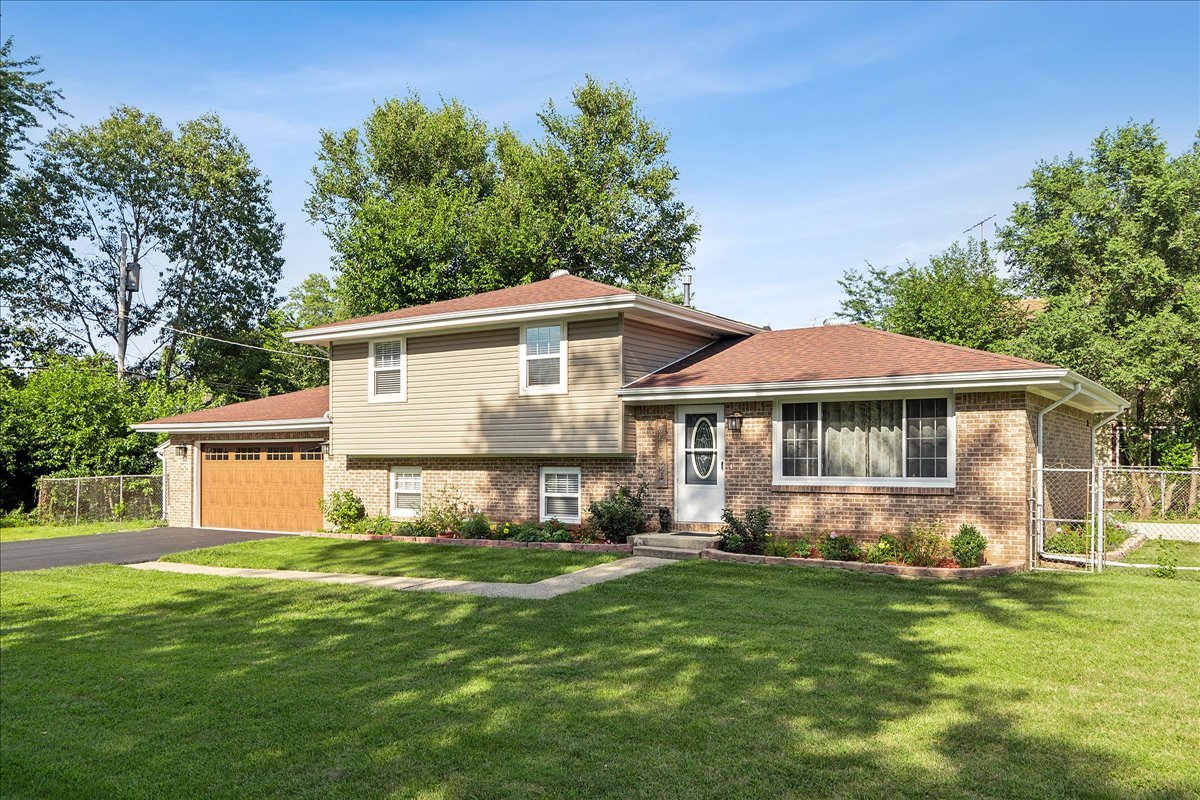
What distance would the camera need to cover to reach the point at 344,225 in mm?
38250

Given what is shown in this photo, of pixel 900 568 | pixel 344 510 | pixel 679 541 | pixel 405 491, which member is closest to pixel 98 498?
pixel 344 510

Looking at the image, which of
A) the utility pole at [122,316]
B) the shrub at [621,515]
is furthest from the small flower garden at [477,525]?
the utility pole at [122,316]

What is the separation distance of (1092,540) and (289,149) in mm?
22740

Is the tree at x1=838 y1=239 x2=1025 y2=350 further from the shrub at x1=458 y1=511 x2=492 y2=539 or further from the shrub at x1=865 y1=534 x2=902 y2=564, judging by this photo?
the shrub at x1=458 y1=511 x2=492 y2=539

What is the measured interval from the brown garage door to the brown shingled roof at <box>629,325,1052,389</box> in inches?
379

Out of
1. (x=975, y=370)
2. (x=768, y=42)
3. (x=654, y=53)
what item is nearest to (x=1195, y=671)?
(x=975, y=370)

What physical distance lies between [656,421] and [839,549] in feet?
14.1

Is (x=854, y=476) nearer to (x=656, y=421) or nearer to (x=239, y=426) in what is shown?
(x=656, y=421)

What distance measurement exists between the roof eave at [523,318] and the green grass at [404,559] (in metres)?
4.48

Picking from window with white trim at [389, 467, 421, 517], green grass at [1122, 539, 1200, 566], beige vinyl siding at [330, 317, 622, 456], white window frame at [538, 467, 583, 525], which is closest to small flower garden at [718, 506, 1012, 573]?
beige vinyl siding at [330, 317, 622, 456]

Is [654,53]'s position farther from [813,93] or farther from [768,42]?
[813,93]

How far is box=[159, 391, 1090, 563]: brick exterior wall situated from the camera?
12.9 meters

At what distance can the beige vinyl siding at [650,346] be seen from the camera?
16453 millimetres

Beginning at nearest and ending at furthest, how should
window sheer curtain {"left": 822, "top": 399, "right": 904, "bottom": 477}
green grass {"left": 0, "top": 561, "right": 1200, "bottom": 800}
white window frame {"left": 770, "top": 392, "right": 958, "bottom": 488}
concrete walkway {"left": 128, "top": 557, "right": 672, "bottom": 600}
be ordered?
green grass {"left": 0, "top": 561, "right": 1200, "bottom": 800}, concrete walkway {"left": 128, "top": 557, "right": 672, "bottom": 600}, white window frame {"left": 770, "top": 392, "right": 958, "bottom": 488}, window sheer curtain {"left": 822, "top": 399, "right": 904, "bottom": 477}
